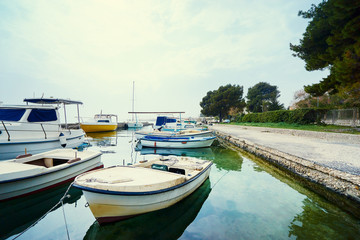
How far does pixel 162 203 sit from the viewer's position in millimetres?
3756

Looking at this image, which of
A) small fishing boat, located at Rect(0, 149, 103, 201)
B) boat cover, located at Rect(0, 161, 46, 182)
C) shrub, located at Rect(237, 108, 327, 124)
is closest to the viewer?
boat cover, located at Rect(0, 161, 46, 182)

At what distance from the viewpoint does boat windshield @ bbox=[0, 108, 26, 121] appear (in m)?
8.33

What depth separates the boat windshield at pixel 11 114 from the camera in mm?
8334

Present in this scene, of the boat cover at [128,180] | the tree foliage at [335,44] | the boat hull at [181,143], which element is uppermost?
the tree foliage at [335,44]

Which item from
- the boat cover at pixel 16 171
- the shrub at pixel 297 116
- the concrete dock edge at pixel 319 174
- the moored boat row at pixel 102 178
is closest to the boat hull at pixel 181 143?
the concrete dock edge at pixel 319 174

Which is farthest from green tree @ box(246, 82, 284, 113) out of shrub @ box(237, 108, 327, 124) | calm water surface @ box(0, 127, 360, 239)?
calm water surface @ box(0, 127, 360, 239)

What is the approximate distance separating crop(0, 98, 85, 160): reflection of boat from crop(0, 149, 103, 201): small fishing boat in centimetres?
239

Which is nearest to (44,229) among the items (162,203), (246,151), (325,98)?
(162,203)

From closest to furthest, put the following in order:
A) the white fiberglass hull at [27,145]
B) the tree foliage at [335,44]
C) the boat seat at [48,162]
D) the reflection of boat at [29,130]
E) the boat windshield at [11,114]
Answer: the boat seat at [48,162]
the white fiberglass hull at [27,145]
the reflection of boat at [29,130]
the tree foliage at [335,44]
the boat windshield at [11,114]

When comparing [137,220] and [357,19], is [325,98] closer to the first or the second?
[357,19]

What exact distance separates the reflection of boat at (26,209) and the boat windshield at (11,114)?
6461 mm

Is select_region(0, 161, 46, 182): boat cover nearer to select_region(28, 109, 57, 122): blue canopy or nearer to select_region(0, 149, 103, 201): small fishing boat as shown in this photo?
select_region(0, 149, 103, 201): small fishing boat

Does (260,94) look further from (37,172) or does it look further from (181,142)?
(37,172)

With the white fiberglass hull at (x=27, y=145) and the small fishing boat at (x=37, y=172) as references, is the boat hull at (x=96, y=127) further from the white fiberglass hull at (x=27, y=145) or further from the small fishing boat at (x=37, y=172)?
the small fishing boat at (x=37, y=172)
